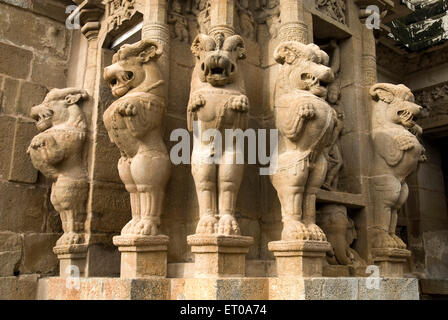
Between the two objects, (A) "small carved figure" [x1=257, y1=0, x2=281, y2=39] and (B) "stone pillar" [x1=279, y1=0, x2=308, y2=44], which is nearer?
(B) "stone pillar" [x1=279, y1=0, x2=308, y2=44]

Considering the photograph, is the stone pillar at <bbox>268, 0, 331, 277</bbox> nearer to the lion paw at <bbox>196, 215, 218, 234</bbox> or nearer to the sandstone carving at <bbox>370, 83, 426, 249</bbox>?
the lion paw at <bbox>196, 215, 218, 234</bbox>

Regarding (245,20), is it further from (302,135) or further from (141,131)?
(141,131)

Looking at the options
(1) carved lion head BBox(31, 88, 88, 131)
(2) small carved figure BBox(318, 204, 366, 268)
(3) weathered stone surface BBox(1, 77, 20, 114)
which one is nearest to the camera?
(2) small carved figure BBox(318, 204, 366, 268)

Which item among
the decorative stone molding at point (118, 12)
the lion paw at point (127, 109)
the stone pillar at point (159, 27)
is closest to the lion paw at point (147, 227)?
the lion paw at point (127, 109)

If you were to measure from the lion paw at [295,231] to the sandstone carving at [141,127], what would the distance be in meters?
0.94

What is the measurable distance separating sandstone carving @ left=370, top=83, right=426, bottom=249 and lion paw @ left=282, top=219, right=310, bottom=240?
1.19 metres

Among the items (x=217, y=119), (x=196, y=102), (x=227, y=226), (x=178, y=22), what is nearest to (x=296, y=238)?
(x=227, y=226)

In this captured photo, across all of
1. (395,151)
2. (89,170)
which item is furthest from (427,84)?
(89,170)

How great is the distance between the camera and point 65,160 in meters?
4.24

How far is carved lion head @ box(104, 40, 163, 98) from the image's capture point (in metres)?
3.66

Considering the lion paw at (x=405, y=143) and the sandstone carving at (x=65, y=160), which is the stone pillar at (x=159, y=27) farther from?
the lion paw at (x=405, y=143)

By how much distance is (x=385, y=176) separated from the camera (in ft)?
14.1

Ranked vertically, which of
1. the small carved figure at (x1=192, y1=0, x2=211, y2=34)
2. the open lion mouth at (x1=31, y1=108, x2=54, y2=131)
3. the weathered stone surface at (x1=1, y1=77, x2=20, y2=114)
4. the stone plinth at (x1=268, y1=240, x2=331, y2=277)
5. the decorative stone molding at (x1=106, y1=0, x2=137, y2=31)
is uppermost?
the decorative stone molding at (x1=106, y1=0, x2=137, y2=31)

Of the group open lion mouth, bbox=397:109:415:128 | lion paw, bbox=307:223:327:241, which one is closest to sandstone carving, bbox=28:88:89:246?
lion paw, bbox=307:223:327:241
